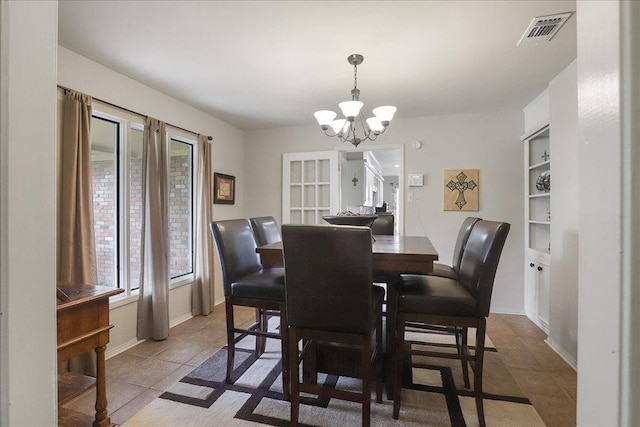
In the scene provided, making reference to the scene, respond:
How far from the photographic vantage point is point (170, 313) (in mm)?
3168

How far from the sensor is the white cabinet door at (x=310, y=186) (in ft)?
13.6

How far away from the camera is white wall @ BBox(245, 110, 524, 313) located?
3.60 meters

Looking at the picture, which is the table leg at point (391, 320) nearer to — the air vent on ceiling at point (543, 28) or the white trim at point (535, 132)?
the air vent on ceiling at point (543, 28)

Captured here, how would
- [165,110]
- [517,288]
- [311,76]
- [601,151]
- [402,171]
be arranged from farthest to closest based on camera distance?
[402,171] < [517,288] < [165,110] < [311,76] < [601,151]

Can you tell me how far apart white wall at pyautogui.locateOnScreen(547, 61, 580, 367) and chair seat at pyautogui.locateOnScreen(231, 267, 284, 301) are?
2.30 metres

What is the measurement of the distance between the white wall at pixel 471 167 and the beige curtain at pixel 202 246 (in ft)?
5.13

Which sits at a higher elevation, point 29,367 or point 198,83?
point 198,83

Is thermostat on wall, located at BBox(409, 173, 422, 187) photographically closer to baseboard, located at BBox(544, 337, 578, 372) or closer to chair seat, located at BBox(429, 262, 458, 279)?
chair seat, located at BBox(429, 262, 458, 279)

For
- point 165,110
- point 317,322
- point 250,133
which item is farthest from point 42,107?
point 250,133

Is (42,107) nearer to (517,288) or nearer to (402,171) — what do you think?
(402,171)

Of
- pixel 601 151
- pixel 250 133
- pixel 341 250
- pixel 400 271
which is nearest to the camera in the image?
pixel 601 151

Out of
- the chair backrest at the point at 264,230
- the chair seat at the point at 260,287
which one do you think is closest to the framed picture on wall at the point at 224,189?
the chair backrest at the point at 264,230

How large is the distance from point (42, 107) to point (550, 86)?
3598 mm

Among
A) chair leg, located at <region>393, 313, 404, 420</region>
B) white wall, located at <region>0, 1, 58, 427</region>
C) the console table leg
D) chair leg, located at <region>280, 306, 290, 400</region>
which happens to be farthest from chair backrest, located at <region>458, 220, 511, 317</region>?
the console table leg
